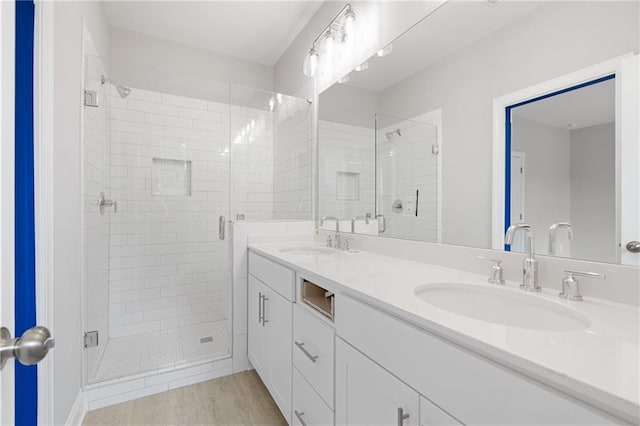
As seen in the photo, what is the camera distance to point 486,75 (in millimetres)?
1144

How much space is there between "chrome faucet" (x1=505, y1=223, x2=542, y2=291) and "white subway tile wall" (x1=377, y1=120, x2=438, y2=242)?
413 mm

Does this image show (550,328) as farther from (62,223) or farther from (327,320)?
(62,223)

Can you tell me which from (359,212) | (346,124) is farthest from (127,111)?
(359,212)

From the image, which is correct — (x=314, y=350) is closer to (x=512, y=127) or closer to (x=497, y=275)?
(x=497, y=275)

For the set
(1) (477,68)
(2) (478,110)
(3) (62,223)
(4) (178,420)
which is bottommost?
(4) (178,420)

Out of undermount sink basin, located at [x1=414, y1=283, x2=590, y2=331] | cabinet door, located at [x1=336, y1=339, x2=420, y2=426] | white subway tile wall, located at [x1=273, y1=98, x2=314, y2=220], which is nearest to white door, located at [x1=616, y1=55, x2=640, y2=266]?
undermount sink basin, located at [x1=414, y1=283, x2=590, y2=331]

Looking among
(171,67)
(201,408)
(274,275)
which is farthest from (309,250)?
(171,67)

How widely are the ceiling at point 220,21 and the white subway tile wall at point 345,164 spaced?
0.96 metres

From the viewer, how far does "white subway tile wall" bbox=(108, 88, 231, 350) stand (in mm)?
2424

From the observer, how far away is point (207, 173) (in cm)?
262

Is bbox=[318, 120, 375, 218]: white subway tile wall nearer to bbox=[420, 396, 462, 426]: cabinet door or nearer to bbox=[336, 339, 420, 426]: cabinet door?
bbox=[336, 339, 420, 426]: cabinet door

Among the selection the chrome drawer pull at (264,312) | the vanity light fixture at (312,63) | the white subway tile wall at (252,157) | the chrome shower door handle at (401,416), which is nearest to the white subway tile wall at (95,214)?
the white subway tile wall at (252,157)

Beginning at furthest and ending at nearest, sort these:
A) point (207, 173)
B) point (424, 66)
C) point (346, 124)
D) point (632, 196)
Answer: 1. point (207, 173)
2. point (346, 124)
3. point (424, 66)
4. point (632, 196)

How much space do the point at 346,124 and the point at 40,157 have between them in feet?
5.26
